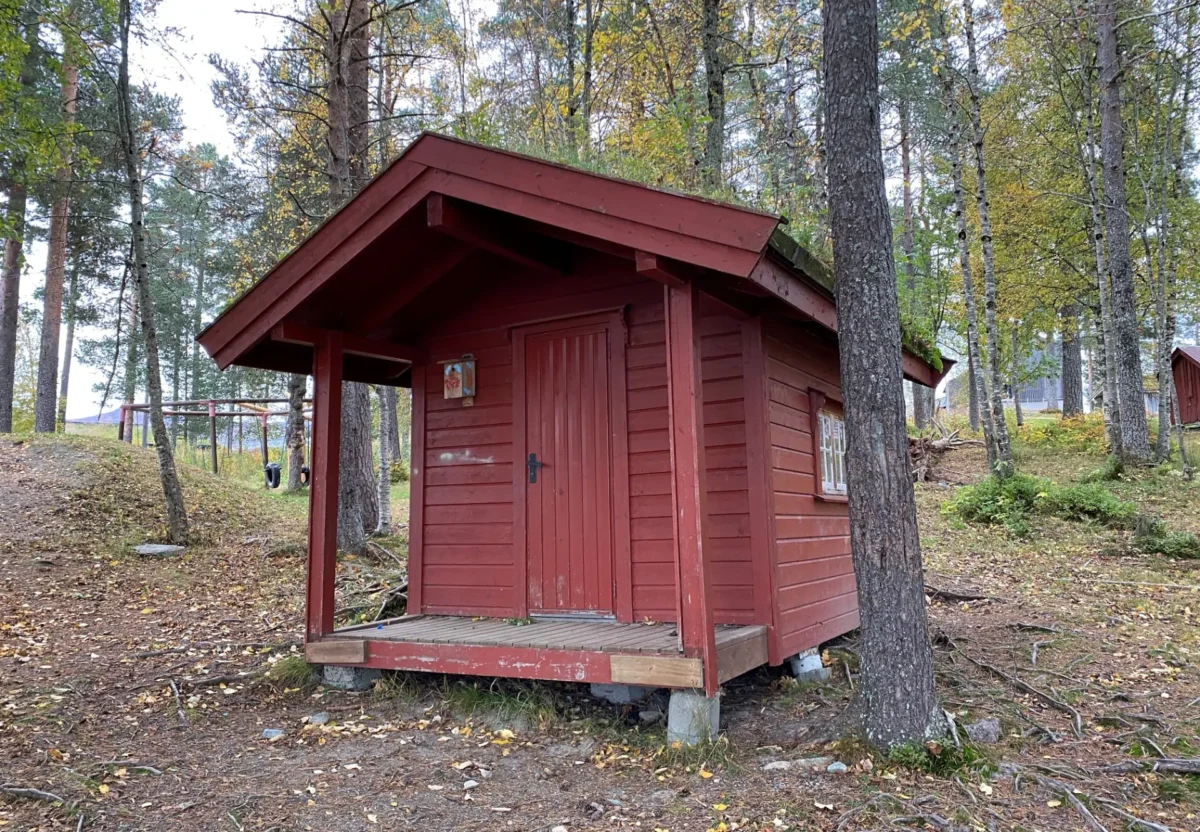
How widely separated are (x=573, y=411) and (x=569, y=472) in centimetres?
43

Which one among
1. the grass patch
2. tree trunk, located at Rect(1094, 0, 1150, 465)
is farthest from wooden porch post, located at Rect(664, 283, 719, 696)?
tree trunk, located at Rect(1094, 0, 1150, 465)

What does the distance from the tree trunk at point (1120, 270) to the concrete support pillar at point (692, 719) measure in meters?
11.2

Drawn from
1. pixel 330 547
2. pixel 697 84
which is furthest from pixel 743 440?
pixel 697 84

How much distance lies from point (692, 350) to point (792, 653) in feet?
7.13

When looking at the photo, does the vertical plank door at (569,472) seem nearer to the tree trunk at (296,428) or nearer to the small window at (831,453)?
the small window at (831,453)

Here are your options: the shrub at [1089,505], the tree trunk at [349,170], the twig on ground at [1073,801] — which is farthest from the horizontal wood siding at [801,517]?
the shrub at [1089,505]

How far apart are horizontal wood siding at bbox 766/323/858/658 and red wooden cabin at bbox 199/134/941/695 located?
0.03 metres

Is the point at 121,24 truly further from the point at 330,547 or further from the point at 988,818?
the point at 988,818

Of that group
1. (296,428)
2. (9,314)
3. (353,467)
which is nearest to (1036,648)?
(353,467)

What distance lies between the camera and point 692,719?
3836 mm

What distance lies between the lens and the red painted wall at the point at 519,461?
479 cm

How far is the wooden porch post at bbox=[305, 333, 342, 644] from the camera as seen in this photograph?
5.00 metres

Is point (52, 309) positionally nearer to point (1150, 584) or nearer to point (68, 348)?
point (68, 348)

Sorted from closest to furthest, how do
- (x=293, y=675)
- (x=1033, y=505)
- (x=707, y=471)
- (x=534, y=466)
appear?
(x=707, y=471) → (x=293, y=675) → (x=534, y=466) → (x=1033, y=505)
